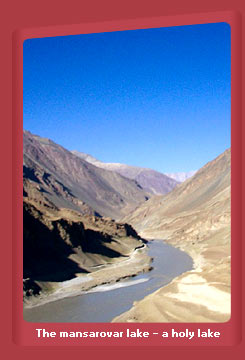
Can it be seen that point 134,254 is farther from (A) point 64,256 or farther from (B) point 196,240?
(B) point 196,240

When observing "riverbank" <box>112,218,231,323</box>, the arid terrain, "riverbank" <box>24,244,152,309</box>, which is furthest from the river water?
"riverbank" <box>112,218,231,323</box>

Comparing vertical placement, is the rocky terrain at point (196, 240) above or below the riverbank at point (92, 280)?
above

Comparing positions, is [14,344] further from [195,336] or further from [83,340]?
[195,336]

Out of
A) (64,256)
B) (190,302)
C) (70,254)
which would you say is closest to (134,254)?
(70,254)

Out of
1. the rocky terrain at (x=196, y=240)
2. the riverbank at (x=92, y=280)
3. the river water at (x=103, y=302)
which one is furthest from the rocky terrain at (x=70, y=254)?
the rocky terrain at (x=196, y=240)

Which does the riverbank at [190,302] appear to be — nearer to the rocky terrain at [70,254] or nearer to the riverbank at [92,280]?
the riverbank at [92,280]
